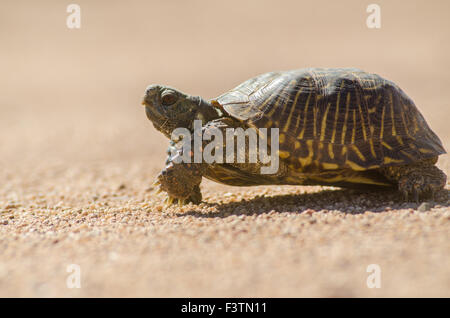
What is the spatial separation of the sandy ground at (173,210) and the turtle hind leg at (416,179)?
17cm

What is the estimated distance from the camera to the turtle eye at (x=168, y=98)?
15.5 ft

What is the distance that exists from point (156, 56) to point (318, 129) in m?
22.7

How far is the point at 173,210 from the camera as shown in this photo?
4805 mm

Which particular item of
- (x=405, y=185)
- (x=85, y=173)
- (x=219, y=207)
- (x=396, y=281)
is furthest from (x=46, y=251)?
(x=85, y=173)

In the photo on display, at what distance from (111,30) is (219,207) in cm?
2918

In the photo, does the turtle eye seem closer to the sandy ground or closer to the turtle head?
the turtle head

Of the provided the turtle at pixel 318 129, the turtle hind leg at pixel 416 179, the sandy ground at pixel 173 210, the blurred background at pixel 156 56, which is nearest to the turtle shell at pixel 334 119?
the turtle at pixel 318 129

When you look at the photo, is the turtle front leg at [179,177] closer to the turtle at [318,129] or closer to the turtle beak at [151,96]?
the turtle at [318,129]

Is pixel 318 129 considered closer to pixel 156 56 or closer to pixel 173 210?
pixel 173 210

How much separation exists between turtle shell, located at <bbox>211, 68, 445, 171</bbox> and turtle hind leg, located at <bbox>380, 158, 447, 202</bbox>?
129 millimetres

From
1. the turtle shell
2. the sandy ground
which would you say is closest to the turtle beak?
the turtle shell

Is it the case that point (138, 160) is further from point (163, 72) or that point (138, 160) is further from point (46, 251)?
point (163, 72)

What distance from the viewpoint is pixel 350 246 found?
10.5ft

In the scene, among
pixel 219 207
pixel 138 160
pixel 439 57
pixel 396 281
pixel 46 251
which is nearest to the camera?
pixel 396 281
